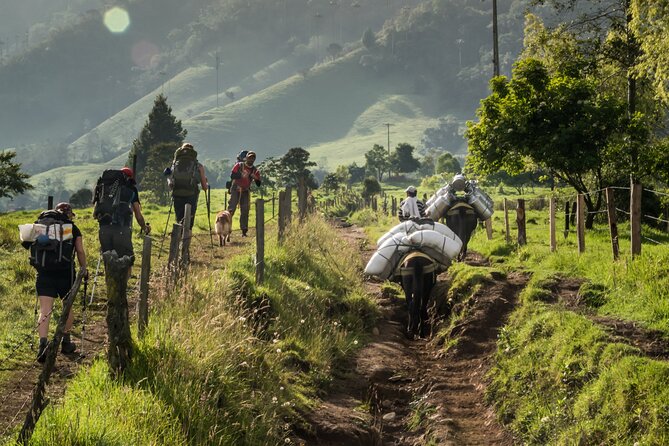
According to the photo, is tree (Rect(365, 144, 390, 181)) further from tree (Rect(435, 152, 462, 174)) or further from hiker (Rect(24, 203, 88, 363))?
hiker (Rect(24, 203, 88, 363))

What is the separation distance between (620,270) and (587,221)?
11289mm

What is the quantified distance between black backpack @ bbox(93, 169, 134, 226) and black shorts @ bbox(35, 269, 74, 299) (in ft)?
7.54

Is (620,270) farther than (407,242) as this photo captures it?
No

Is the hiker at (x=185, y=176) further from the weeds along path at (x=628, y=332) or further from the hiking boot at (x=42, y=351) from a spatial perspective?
the weeds along path at (x=628, y=332)

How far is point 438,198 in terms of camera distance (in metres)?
20.5

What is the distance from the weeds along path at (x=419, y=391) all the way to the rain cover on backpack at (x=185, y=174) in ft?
16.3

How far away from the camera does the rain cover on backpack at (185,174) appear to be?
15.9m

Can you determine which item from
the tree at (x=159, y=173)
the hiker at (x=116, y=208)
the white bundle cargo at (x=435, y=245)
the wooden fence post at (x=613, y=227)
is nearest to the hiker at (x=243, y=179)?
the white bundle cargo at (x=435, y=245)

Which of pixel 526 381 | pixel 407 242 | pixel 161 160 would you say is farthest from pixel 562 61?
pixel 161 160

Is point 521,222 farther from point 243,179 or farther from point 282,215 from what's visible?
point 243,179

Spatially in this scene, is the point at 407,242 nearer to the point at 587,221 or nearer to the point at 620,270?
the point at 620,270

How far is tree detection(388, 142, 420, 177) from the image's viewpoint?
135 meters

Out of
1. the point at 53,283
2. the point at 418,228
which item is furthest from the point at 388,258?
the point at 53,283

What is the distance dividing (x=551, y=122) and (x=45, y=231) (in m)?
16.8
